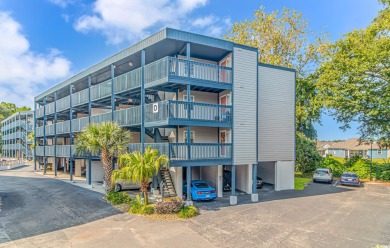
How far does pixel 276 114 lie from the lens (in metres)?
23.5

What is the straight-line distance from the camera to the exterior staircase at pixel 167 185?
64.1ft

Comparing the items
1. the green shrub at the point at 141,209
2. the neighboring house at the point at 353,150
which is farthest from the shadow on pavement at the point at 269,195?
the neighboring house at the point at 353,150

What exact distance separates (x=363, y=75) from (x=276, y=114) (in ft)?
45.6

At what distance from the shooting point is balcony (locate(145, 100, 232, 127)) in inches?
682

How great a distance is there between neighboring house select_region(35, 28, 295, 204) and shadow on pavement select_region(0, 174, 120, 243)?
4920mm

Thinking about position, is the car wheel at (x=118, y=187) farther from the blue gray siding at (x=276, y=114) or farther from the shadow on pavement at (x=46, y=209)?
the blue gray siding at (x=276, y=114)

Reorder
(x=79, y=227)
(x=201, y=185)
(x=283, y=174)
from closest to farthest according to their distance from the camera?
(x=79, y=227)
(x=201, y=185)
(x=283, y=174)

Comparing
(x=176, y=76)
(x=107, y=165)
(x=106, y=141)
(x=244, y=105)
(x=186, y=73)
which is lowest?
(x=107, y=165)

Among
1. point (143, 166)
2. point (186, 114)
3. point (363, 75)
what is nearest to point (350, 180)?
point (363, 75)

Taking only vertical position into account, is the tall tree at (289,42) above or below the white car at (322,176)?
above

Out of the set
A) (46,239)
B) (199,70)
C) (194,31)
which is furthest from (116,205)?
(194,31)

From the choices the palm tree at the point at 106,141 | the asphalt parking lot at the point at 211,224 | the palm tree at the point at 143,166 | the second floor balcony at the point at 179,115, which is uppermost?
the second floor balcony at the point at 179,115

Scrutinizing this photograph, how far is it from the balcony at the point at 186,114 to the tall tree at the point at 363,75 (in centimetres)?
1822

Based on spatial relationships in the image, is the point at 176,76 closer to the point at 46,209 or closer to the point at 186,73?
the point at 186,73
